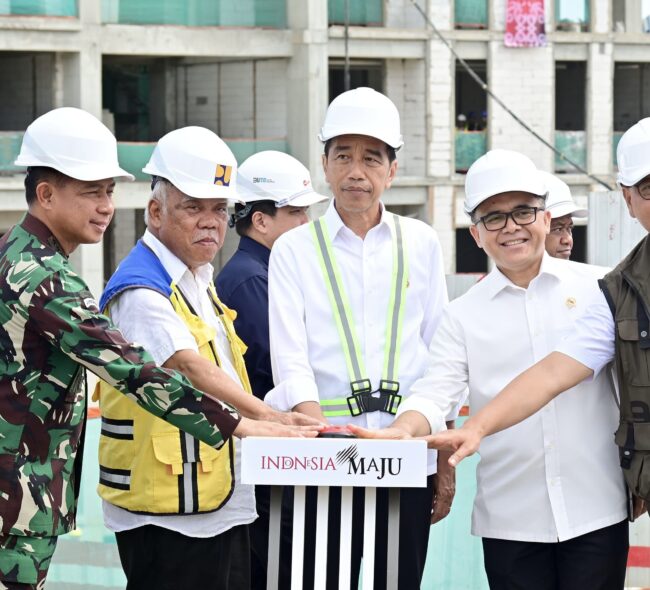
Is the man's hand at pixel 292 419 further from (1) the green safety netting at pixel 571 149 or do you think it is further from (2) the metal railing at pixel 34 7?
(1) the green safety netting at pixel 571 149

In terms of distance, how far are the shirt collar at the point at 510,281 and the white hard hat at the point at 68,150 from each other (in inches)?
49.6

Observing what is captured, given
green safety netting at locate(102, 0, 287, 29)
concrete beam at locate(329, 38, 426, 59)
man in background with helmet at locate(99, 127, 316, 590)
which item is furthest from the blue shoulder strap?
concrete beam at locate(329, 38, 426, 59)

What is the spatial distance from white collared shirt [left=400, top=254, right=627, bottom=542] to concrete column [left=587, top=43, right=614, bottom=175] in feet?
78.2

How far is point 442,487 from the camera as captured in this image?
512cm

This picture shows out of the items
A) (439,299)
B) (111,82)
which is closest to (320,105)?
(111,82)

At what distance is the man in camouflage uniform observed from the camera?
165 inches

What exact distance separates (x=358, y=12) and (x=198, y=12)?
10.1 feet

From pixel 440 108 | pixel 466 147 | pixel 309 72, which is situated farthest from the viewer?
pixel 466 147

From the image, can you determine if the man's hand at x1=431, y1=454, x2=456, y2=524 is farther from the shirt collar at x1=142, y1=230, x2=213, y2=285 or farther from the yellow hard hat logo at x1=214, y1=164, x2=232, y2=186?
the yellow hard hat logo at x1=214, y1=164, x2=232, y2=186

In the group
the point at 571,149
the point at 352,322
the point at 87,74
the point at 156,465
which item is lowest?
the point at 156,465

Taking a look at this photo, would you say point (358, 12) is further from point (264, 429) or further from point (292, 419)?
point (264, 429)

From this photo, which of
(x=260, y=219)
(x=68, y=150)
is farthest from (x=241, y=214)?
(x=68, y=150)

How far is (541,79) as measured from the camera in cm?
2755

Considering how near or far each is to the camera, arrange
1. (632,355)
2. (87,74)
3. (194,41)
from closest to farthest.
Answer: (632,355) < (87,74) < (194,41)
